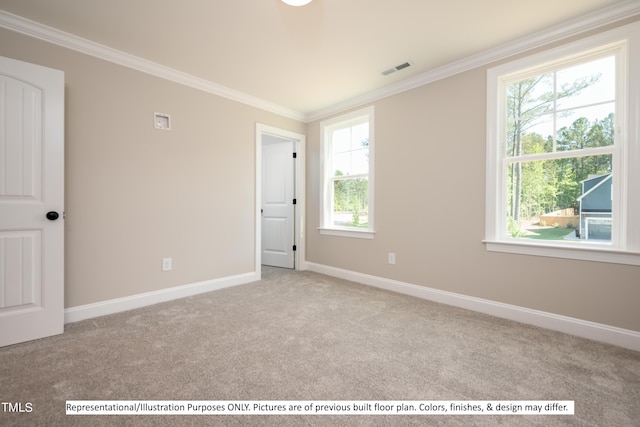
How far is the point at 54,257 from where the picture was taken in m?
2.19

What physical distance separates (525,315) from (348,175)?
2.60m

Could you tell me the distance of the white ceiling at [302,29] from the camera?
2.07m

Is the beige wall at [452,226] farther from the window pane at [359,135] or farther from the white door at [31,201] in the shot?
the white door at [31,201]

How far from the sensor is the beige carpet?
1.41 m

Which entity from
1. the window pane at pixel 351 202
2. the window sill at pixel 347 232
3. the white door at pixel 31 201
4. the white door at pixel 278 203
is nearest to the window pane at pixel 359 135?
the window pane at pixel 351 202

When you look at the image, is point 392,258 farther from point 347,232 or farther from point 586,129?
point 586,129

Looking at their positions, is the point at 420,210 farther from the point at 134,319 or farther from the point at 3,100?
the point at 3,100

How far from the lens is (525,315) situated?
2.45m

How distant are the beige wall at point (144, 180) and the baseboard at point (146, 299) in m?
0.06

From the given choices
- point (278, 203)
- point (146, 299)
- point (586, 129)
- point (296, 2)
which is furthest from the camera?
point (278, 203)

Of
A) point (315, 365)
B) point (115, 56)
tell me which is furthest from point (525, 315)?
point (115, 56)

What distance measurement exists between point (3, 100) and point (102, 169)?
2.52 ft

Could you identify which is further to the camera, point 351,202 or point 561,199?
point 351,202

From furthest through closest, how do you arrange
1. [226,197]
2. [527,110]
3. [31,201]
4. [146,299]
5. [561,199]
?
[226,197] → [146,299] → [527,110] → [561,199] → [31,201]
